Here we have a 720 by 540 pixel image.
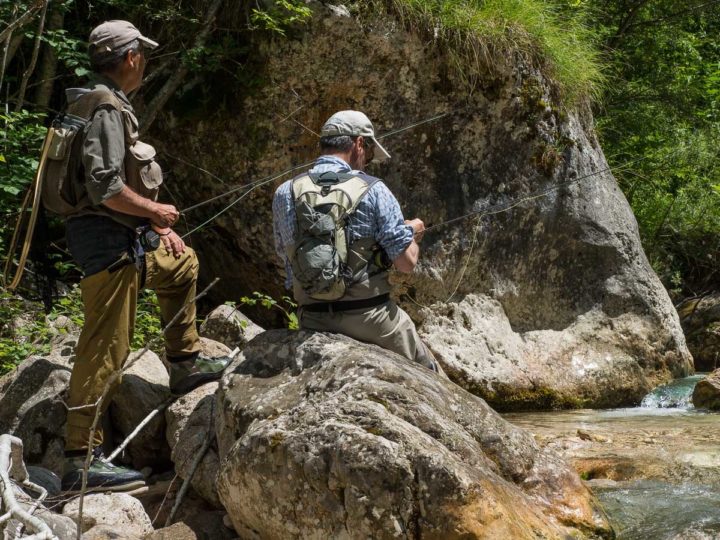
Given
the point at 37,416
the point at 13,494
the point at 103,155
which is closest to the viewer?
the point at 13,494

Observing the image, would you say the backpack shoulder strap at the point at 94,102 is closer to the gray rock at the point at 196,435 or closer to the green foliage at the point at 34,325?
the gray rock at the point at 196,435

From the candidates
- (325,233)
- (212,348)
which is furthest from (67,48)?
(325,233)

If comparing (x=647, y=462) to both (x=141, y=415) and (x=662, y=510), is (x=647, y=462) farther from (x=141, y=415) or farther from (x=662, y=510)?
(x=141, y=415)

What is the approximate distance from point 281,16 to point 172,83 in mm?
1036

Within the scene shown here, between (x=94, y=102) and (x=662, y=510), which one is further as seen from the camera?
(x=662, y=510)

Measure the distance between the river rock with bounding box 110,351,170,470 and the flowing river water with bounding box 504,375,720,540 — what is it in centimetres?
233

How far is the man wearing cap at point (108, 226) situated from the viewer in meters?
4.23

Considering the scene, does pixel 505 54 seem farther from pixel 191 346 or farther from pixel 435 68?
pixel 191 346

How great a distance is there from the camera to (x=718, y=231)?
1162 centimetres

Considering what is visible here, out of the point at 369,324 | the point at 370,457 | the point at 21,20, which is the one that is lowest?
the point at 370,457

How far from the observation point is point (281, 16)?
280 inches

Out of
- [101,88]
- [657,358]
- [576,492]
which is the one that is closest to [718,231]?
[657,358]

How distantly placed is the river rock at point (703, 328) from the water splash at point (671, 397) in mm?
2608

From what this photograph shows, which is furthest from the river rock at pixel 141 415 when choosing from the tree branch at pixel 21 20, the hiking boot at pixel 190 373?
the tree branch at pixel 21 20
